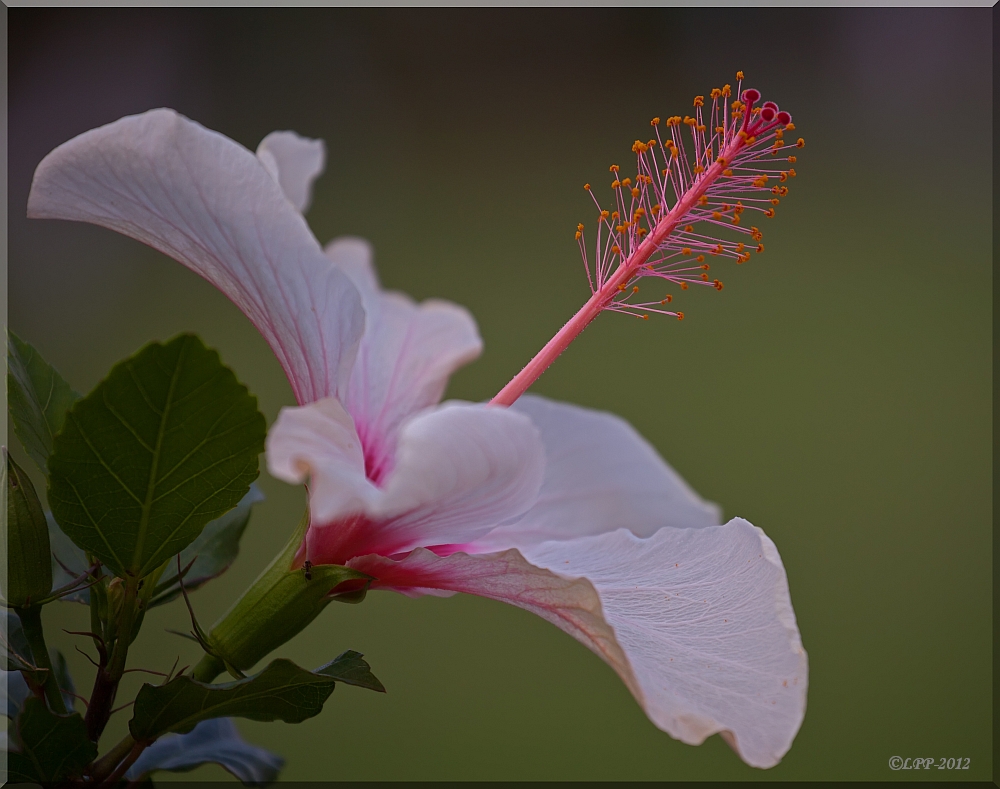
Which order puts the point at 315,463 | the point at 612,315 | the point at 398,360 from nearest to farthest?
1. the point at 315,463
2. the point at 398,360
3. the point at 612,315

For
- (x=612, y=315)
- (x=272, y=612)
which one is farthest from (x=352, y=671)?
(x=612, y=315)

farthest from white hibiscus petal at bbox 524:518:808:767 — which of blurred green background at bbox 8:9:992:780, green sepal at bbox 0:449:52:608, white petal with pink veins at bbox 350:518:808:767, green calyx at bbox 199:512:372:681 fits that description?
blurred green background at bbox 8:9:992:780

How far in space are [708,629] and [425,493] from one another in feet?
0.50

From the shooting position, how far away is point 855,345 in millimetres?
1894

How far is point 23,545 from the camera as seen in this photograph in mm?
347

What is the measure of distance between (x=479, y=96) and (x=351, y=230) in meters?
0.44

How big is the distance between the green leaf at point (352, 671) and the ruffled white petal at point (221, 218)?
0.11 m

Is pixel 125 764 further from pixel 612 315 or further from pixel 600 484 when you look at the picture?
pixel 612 315

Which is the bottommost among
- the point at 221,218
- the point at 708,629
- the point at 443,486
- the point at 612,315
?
the point at 612,315

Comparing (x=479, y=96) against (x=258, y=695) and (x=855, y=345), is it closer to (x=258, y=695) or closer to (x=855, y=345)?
(x=855, y=345)

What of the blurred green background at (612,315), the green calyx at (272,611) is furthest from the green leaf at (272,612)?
the blurred green background at (612,315)

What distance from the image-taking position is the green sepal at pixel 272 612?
38 centimetres

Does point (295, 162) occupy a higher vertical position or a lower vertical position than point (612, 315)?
higher

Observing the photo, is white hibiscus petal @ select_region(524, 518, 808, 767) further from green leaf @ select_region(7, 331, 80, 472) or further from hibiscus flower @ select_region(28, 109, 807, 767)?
green leaf @ select_region(7, 331, 80, 472)
